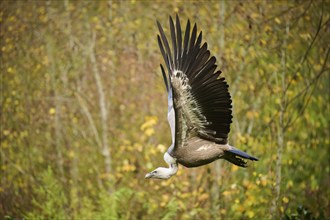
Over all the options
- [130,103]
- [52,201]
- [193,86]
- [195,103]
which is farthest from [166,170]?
[130,103]

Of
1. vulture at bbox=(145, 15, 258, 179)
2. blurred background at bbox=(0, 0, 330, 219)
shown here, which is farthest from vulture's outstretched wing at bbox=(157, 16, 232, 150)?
blurred background at bbox=(0, 0, 330, 219)

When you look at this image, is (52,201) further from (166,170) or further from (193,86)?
(193,86)

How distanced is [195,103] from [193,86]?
0.46ft

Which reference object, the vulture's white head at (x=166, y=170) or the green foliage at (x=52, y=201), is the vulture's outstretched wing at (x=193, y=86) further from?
the green foliage at (x=52, y=201)

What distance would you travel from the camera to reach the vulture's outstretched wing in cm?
493

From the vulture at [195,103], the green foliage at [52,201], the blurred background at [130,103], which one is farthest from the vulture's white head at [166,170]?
the blurred background at [130,103]

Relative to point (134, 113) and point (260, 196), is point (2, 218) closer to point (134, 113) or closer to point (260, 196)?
point (134, 113)

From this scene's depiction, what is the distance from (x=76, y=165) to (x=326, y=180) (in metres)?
3.92

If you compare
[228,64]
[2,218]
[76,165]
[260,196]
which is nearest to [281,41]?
[228,64]

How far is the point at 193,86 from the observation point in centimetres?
500

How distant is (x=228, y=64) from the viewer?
24.6 feet

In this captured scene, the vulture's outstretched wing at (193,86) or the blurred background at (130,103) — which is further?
the blurred background at (130,103)

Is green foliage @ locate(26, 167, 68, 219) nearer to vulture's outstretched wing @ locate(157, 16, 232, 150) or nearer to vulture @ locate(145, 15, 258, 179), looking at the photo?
vulture @ locate(145, 15, 258, 179)

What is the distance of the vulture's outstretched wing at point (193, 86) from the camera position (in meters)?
4.93
